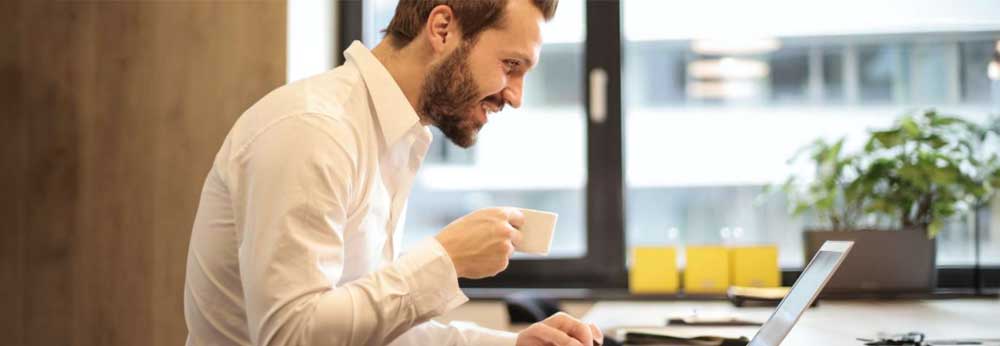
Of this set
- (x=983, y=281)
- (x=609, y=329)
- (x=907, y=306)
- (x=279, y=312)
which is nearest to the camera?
(x=279, y=312)

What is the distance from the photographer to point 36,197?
120 inches

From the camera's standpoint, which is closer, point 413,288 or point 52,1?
point 413,288

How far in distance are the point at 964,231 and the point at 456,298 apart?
2530 mm

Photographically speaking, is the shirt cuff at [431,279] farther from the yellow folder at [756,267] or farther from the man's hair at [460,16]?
the yellow folder at [756,267]

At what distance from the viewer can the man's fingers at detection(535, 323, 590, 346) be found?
1.53 meters

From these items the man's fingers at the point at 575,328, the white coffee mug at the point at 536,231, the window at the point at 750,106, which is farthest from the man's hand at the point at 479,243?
the window at the point at 750,106

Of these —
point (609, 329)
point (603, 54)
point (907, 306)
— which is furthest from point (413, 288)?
point (603, 54)

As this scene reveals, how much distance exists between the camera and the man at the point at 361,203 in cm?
123

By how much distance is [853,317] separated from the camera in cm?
232

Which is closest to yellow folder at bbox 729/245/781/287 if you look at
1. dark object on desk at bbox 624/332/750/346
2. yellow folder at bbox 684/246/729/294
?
yellow folder at bbox 684/246/729/294

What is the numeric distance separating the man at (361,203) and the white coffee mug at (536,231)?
0.04 m

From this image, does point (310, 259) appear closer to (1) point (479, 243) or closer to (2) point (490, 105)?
(1) point (479, 243)

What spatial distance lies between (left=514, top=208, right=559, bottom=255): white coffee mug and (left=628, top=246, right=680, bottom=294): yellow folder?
1.72 metres

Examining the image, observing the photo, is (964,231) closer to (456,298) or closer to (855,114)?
(855,114)
